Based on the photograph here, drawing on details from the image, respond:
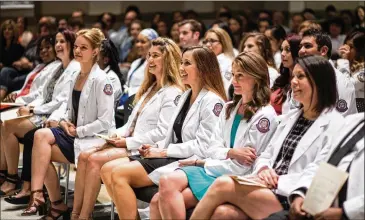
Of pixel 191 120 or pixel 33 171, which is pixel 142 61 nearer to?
pixel 33 171

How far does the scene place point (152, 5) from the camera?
11.3 metres

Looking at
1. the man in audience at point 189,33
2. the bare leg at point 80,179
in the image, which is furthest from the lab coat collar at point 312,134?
the man in audience at point 189,33

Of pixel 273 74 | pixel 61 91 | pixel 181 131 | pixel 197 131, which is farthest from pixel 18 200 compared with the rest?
pixel 273 74

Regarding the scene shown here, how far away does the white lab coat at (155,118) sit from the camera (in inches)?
199

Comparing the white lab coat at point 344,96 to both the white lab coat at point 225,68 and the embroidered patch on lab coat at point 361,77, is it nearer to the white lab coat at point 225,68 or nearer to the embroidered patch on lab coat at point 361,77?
the embroidered patch on lab coat at point 361,77

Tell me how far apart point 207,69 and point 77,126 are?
1.32 metres

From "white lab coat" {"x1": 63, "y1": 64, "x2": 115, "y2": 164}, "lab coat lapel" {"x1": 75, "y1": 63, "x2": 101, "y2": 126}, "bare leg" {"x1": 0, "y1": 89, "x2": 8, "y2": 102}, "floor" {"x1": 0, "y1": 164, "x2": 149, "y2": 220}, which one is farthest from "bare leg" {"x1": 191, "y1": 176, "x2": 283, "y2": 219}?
"bare leg" {"x1": 0, "y1": 89, "x2": 8, "y2": 102}

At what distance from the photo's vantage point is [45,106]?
20.3 ft

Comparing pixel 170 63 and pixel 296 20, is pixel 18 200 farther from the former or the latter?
pixel 296 20

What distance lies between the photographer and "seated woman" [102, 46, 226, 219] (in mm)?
4570

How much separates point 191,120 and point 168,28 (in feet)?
20.1

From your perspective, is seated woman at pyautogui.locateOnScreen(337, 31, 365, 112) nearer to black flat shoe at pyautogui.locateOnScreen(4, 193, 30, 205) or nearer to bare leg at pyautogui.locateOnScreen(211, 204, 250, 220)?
bare leg at pyautogui.locateOnScreen(211, 204, 250, 220)

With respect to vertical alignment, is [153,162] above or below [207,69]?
below

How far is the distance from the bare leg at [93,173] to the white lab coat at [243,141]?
3.21 feet
